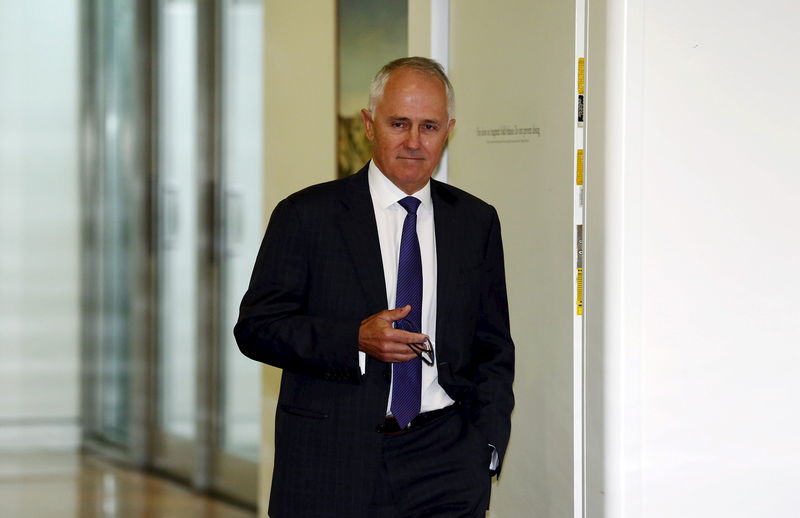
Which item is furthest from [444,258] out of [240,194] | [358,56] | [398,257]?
[240,194]

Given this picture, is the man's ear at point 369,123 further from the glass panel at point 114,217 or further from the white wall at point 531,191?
the glass panel at point 114,217

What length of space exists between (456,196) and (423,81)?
307mm

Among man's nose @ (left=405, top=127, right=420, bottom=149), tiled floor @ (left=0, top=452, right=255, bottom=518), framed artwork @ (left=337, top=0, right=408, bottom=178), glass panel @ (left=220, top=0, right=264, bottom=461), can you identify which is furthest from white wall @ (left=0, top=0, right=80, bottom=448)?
man's nose @ (left=405, top=127, right=420, bottom=149)

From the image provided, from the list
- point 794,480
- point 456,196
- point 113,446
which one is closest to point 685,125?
point 456,196

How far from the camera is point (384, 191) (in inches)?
91.9

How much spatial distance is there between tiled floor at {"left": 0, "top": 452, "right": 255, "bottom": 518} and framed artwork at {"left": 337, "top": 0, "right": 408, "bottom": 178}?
2222 millimetres

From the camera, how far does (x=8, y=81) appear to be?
7.21m

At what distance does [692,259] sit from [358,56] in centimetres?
198

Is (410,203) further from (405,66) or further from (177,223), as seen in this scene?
(177,223)

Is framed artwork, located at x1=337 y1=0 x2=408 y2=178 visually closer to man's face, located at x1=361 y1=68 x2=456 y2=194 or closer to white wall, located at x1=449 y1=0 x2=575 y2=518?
white wall, located at x1=449 y1=0 x2=575 y2=518

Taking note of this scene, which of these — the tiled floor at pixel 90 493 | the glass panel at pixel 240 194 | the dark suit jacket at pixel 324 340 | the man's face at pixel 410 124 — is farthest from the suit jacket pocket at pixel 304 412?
the glass panel at pixel 240 194

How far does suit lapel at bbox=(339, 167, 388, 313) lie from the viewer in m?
2.24

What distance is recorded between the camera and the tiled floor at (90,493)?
Result: 17.8 ft

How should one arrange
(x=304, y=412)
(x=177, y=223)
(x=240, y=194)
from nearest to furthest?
(x=304, y=412)
(x=240, y=194)
(x=177, y=223)
